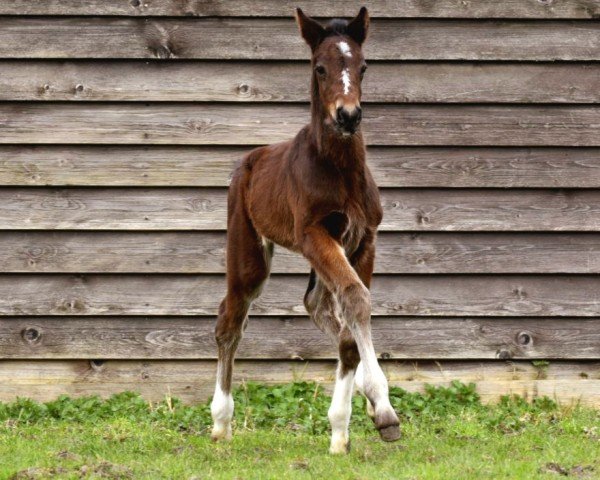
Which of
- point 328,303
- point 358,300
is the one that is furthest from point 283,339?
point 358,300

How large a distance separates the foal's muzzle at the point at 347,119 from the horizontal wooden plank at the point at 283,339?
3.16m

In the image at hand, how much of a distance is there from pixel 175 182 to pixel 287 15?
4.82 feet

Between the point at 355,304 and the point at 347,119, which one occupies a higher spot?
the point at 347,119

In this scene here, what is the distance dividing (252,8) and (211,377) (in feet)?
8.98

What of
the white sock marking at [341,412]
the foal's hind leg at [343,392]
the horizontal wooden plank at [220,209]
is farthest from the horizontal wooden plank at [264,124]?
the white sock marking at [341,412]

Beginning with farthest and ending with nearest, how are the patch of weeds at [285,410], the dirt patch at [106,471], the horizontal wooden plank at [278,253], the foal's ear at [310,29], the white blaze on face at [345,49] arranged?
1. the horizontal wooden plank at [278,253]
2. the patch of weeds at [285,410]
3. the foal's ear at [310,29]
4. the white blaze on face at [345,49]
5. the dirt patch at [106,471]

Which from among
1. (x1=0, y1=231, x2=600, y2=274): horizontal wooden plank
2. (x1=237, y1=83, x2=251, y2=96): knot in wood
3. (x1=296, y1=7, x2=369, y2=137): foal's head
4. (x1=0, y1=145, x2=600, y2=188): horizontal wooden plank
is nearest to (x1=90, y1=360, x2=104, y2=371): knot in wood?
(x1=0, y1=231, x2=600, y2=274): horizontal wooden plank

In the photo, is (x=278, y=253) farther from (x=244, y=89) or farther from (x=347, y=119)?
(x=347, y=119)

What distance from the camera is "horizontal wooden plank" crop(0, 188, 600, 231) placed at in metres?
8.20


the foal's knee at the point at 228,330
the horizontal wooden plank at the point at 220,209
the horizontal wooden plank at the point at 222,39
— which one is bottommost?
the foal's knee at the point at 228,330

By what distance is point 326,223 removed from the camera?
593cm

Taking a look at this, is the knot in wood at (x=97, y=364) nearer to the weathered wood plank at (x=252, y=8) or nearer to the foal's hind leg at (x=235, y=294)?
the foal's hind leg at (x=235, y=294)

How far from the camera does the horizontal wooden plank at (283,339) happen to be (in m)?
8.28

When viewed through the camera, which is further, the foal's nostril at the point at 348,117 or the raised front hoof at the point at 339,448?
the raised front hoof at the point at 339,448
